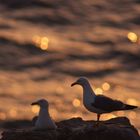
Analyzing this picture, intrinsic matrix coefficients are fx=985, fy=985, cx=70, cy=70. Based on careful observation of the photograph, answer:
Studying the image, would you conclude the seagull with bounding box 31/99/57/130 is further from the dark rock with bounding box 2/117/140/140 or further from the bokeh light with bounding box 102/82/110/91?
the bokeh light with bounding box 102/82/110/91

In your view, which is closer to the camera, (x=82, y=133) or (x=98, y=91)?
(x=82, y=133)

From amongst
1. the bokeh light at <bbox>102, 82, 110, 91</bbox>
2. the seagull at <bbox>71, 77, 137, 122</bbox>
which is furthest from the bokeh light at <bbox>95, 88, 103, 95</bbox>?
the seagull at <bbox>71, 77, 137, 122</bbox>

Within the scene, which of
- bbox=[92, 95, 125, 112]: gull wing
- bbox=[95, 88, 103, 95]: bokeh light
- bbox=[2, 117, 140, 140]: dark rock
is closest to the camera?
bbox=[2, 117, 140, 140]: dark rock

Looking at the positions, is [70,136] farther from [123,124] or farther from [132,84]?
[132,84]

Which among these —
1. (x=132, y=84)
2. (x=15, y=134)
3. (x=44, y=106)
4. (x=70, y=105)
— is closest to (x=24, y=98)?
(x=70, y=105)

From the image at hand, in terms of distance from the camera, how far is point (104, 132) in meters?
29.0

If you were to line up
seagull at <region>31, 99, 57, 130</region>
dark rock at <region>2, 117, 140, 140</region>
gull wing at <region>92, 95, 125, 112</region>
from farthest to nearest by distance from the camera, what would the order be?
gull wing at <region>92, 95, 125, 112</region>, seagull at <region>31, 99, 57, 130</region>, dark rock at <region>2, 117, 140, 140</region>

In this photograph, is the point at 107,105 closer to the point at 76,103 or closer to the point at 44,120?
the point at 44,120

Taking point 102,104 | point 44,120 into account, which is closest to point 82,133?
point 44,120

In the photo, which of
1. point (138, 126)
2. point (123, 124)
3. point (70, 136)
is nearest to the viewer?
point (70, 136)

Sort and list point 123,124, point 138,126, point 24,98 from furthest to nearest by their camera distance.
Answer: point 24,98 < point 138,126 < point 123,124

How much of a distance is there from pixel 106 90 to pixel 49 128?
2067 cm

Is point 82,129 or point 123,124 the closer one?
point 82,129

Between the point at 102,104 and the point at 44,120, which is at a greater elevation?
the point at 102,104
